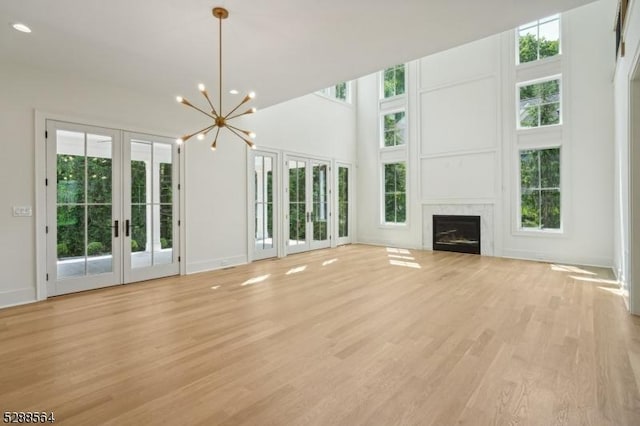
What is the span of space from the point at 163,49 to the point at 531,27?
747cm

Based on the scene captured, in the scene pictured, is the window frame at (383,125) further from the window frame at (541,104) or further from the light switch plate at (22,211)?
the light switch plate at (22,211)

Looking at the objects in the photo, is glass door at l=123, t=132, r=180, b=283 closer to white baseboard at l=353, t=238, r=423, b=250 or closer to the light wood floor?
the light wood floor

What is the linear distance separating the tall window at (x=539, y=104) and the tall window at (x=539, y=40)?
0.60m

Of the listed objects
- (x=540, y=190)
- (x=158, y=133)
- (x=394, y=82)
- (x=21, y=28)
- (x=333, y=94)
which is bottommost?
(x=540, y=190)

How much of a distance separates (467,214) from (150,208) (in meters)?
6.84

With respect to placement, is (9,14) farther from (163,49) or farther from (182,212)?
(182,212)

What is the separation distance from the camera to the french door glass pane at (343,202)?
9391mm

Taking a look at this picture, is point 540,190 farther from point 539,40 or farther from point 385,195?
point 385,195

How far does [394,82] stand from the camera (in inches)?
359

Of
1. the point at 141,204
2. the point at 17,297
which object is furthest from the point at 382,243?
the point at 17,297

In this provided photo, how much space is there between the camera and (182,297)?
4383 mm

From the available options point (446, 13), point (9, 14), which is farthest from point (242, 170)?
point (446, 13)

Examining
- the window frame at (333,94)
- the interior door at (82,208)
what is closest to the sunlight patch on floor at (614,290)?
the window frame at (333,94)

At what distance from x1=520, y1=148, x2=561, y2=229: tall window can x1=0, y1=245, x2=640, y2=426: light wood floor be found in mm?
2293
